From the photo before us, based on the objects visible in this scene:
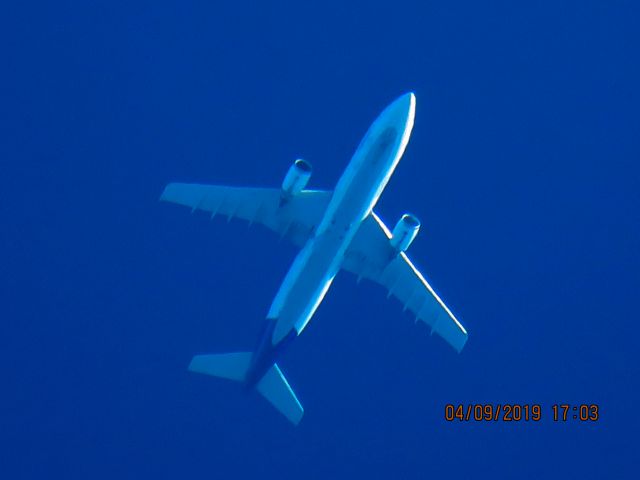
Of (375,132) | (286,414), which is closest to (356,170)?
(375,132)

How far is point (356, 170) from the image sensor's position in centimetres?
3747

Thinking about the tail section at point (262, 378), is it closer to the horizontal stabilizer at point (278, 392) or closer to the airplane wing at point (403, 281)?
the horizontal stabilizer at point (278, 392)

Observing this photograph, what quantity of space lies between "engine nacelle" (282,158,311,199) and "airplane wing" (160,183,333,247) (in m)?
0.80

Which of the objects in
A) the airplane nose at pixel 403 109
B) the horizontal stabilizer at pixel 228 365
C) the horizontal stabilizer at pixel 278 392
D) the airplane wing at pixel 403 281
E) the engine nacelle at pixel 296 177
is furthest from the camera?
the airplane wing at pixel 403 281

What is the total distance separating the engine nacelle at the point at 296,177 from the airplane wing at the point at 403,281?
3813 mm

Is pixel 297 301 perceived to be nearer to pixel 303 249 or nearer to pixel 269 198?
pixel 303 249

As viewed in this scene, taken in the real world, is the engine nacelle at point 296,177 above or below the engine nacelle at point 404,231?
above

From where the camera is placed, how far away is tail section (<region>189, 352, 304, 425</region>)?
41438 millimetres

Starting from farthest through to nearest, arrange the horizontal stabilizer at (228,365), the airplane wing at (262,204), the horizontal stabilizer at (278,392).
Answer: the horizontal stabilizer at (278,392) → the horizontal stabilizer at (228,365) → the airplane wing at (262,204)

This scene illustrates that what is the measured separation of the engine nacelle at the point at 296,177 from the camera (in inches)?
1539

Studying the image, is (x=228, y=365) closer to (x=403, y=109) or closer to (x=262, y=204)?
(x=262, y=204)

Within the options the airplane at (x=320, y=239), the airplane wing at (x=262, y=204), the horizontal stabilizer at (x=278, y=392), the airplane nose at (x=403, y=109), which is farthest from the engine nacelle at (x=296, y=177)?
the horizontal stabilizer at (x=278, y=392)

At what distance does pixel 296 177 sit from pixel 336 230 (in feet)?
8.80

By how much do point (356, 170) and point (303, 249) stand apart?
4.36 metres
